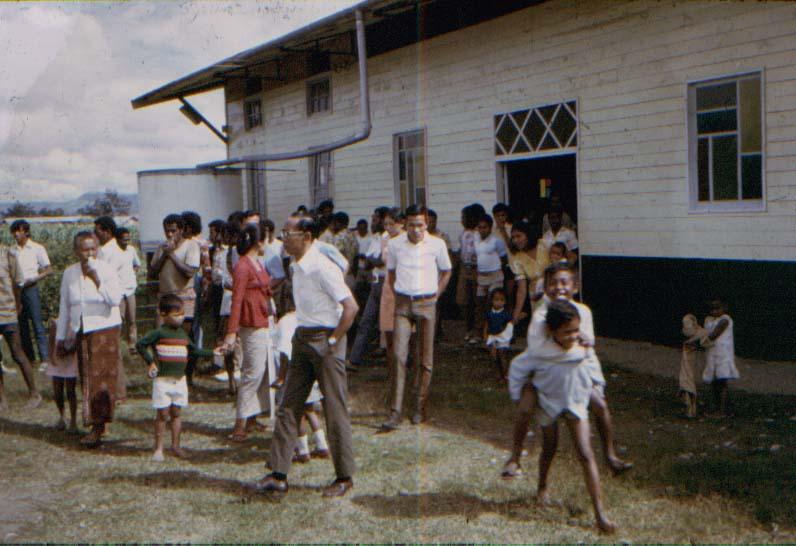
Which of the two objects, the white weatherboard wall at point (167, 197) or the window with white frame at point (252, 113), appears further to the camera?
the window with white frame at point (252, 113)

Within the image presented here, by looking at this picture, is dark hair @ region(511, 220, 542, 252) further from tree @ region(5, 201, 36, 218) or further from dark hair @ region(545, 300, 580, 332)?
tree @ region(5, 201, 36, 218)

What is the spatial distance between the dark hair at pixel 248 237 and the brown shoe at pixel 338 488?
2.24 m

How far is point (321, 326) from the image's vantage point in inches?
225

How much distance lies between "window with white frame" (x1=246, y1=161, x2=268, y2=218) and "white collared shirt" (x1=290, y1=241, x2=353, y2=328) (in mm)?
14261

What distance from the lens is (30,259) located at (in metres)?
10.9

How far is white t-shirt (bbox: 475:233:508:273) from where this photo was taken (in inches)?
426

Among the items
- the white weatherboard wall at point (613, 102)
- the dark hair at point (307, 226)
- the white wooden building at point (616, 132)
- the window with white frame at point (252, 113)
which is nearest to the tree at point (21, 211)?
the window with white frame at point (252, 113)

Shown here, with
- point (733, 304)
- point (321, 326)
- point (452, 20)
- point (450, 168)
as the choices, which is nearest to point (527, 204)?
point (450, 168)

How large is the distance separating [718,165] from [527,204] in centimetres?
371

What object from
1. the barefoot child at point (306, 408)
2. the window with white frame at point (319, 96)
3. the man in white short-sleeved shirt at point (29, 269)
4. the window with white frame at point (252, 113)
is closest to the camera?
the barefoot child at point (306, 408)

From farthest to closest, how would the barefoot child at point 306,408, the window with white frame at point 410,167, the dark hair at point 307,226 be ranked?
the window with white frame at point 410,167, the barefoot child at point 306,408, the dark hair at point 307,226

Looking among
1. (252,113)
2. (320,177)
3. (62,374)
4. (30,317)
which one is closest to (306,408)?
(62,374)

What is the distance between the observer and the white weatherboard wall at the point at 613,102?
30.5 ft

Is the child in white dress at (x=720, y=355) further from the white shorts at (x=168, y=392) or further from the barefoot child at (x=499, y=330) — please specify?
the white shorts at (x=168, y=392)
